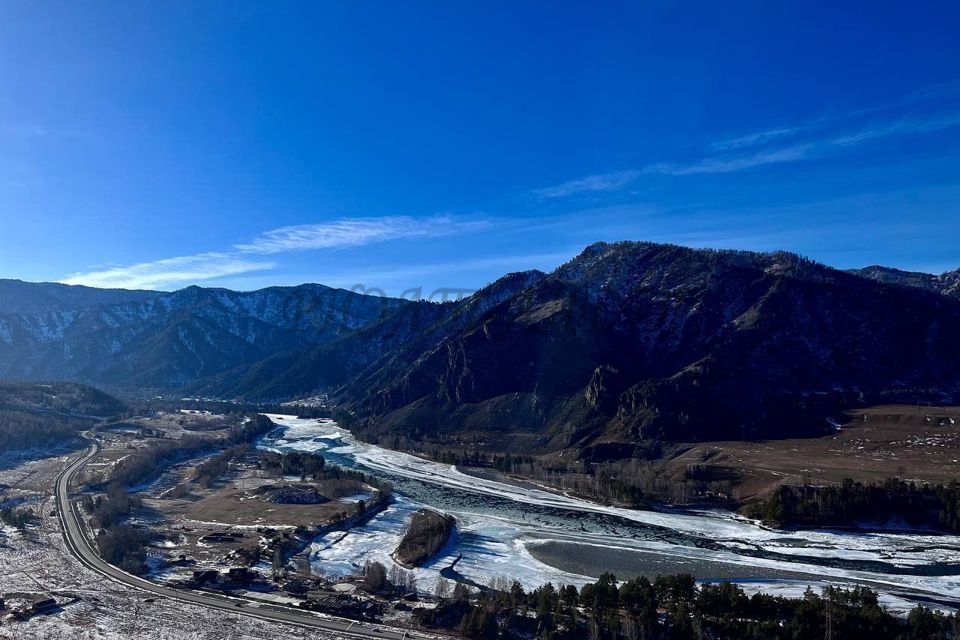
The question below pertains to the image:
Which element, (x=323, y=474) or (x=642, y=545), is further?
(x=323, y=474)

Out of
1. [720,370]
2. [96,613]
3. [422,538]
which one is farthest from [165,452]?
[720,370]

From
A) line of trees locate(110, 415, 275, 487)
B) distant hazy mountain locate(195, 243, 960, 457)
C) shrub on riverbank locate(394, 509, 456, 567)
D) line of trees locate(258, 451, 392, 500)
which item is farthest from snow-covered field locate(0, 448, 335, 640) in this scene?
distant hazy mountain locate(195, 243, 960, 457)

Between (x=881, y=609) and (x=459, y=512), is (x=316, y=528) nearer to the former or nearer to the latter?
(x=459, y=512)

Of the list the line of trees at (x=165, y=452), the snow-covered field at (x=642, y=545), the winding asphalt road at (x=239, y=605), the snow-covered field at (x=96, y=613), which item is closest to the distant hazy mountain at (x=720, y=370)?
the line of trees at (x=165, y=452)

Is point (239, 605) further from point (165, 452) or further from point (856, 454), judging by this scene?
point (856, 454)

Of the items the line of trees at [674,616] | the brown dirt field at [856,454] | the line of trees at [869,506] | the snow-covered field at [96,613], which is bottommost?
the snow-covered field at [96,613]

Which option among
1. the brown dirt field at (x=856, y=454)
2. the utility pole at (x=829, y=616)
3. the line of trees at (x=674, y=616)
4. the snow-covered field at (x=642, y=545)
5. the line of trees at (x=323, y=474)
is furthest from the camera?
the line of trees at (x=323, y=474)

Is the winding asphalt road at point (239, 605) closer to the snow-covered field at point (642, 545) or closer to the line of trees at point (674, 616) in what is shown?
the line of trees at point (674, 616)
